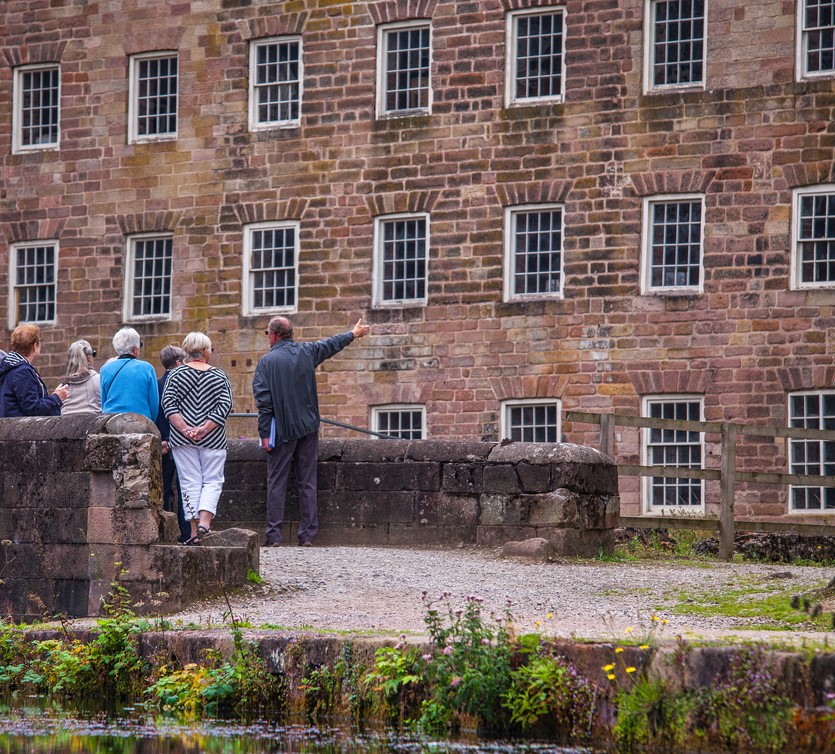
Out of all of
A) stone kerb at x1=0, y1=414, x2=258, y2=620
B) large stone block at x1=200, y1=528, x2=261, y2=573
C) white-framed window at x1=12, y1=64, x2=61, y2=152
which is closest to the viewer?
stone kerb at x1=0, y1=414, x2=258, y2=620

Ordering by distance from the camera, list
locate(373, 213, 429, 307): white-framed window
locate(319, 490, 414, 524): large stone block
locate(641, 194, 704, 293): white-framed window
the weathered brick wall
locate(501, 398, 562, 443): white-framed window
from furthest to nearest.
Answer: locate(373, 213, 429, 307): white-framed window, locate(501, 398, 562, 443): white-framed window, locate(641, 194, 704, 293): white-framed window, the weathered brick wall, locate(319, 490, 414, 524): large stone block

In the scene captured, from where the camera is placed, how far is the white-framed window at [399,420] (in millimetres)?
25453

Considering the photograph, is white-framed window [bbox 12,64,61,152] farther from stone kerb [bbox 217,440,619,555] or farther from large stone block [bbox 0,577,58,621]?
large stone block [bbox 0,577,58,621]

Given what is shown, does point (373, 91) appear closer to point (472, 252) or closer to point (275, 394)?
point (472, 252)

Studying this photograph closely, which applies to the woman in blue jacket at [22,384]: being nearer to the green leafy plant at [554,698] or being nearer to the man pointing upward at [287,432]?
the man pointing upward at [287,432]

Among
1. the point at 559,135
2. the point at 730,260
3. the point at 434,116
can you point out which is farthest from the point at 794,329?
the point at 434,116

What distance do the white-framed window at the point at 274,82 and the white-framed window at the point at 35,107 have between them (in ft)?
12.5

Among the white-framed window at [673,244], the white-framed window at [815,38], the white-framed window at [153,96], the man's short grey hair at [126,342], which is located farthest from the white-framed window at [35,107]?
the man's short grey hair at [126,342]

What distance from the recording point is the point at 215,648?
29.7ft

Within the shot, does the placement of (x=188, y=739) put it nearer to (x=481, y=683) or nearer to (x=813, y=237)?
(x=481, y=683)

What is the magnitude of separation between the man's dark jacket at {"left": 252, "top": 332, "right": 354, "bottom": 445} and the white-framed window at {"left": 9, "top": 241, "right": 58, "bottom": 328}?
47.1ft

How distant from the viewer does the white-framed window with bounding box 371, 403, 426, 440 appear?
25453 millimetres

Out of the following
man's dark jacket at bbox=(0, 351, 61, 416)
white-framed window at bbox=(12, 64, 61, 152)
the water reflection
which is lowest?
the water reflection

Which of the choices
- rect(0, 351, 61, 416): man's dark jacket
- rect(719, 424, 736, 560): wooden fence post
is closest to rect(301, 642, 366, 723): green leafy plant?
rect(0, 351, 61, 416): man's dark jacket
